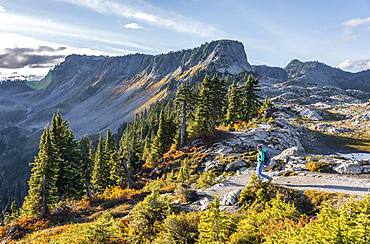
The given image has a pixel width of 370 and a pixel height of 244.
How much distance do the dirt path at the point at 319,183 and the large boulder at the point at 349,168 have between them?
1.05 metres

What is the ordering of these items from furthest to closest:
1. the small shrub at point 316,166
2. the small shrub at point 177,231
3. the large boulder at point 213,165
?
the large boulder at point 213,165, the small shrub at point 316,166, the small shrub at point 177,231

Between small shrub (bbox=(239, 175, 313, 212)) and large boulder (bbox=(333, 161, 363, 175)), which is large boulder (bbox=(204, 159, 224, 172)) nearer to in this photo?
large boulder (bbox=(333, 161, 363, 175))

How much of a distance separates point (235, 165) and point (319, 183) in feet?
48.0

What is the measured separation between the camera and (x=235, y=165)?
1467 inches

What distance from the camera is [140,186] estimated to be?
47469mm

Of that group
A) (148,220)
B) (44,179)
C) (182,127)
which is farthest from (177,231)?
(182,127)

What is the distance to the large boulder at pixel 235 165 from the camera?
1448 inches

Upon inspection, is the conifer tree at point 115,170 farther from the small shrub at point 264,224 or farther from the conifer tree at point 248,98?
the small shrub at point 264,224

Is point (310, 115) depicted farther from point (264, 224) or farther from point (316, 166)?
point (264, 224)

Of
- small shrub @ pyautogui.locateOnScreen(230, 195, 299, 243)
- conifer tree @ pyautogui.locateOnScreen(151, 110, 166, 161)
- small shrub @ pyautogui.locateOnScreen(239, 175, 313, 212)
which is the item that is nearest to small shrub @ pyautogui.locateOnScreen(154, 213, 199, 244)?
small shrub @ pyautogui.locateOnScreen(230, 195, 299, 243)

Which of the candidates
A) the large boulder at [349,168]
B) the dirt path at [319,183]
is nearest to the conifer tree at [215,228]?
the dirt path at [319,183]

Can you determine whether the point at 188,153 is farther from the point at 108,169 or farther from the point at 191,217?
the point at 191,217

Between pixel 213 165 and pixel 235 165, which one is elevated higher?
pixel 235 165

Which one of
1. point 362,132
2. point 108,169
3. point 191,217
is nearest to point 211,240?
point 191,217
